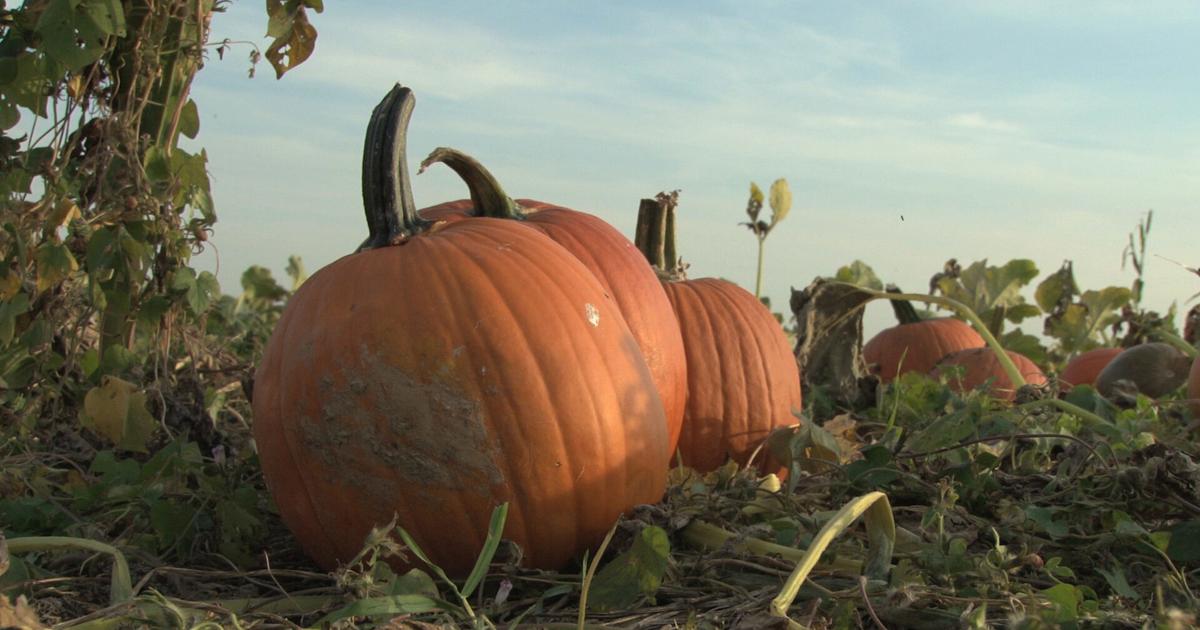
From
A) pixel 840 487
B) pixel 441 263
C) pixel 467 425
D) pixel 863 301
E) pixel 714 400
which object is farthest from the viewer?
pixel 863 301

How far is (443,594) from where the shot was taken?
87.8 inches

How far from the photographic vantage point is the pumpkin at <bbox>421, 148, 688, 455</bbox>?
280 cm

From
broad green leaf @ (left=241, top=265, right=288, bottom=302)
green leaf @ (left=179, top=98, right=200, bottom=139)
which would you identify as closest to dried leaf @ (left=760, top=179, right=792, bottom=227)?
green leaf @ (left=179, top=98, right=200, bottom=139)

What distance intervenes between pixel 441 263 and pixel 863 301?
262 centimetres

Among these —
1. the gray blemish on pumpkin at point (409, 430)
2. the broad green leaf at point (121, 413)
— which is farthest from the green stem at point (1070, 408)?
the broad green leaf at point (121, 413)

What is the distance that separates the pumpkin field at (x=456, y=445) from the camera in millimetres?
2020

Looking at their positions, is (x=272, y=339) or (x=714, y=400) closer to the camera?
(x=272, y=339)

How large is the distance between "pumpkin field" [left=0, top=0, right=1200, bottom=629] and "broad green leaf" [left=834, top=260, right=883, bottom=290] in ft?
9.37

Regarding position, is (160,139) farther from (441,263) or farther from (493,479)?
(493,479)

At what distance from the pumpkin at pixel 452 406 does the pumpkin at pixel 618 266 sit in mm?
408

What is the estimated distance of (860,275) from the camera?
21.7 feet

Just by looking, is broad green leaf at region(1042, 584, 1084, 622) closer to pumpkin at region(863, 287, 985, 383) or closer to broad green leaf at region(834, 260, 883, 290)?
pumpkin at region(863, 287, 985, 383)

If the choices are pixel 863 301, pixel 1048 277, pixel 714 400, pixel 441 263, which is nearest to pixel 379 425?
pixel 441 263

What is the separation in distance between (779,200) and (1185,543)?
2.79 metres
